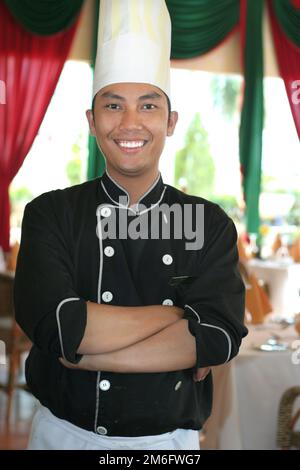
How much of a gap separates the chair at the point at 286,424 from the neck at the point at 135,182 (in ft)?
5.54

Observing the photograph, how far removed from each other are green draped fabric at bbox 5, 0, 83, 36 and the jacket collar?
426cm

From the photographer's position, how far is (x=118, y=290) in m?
1.45

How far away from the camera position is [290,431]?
2.95m

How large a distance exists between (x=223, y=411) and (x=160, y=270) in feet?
5.59

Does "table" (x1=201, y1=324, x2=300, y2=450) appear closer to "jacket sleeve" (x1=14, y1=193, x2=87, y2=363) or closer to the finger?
the finger

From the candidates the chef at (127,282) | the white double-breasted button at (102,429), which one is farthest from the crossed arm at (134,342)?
the white double-breasted button at (102,429)

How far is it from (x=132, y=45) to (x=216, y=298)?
20.1 inches

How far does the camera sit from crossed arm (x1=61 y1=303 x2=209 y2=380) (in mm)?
1386

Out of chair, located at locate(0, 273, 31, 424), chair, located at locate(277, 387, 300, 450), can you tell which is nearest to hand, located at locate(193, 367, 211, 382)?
chair, located at locate(277, 387, 300, 450)

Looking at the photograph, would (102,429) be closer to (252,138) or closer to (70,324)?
(70,324)

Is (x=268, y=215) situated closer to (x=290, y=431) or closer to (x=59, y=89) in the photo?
(x=59, y=89)

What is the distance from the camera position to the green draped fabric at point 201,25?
5.90 meters

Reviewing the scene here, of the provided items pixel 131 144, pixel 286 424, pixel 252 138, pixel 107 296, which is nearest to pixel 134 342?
pixel 107 296
